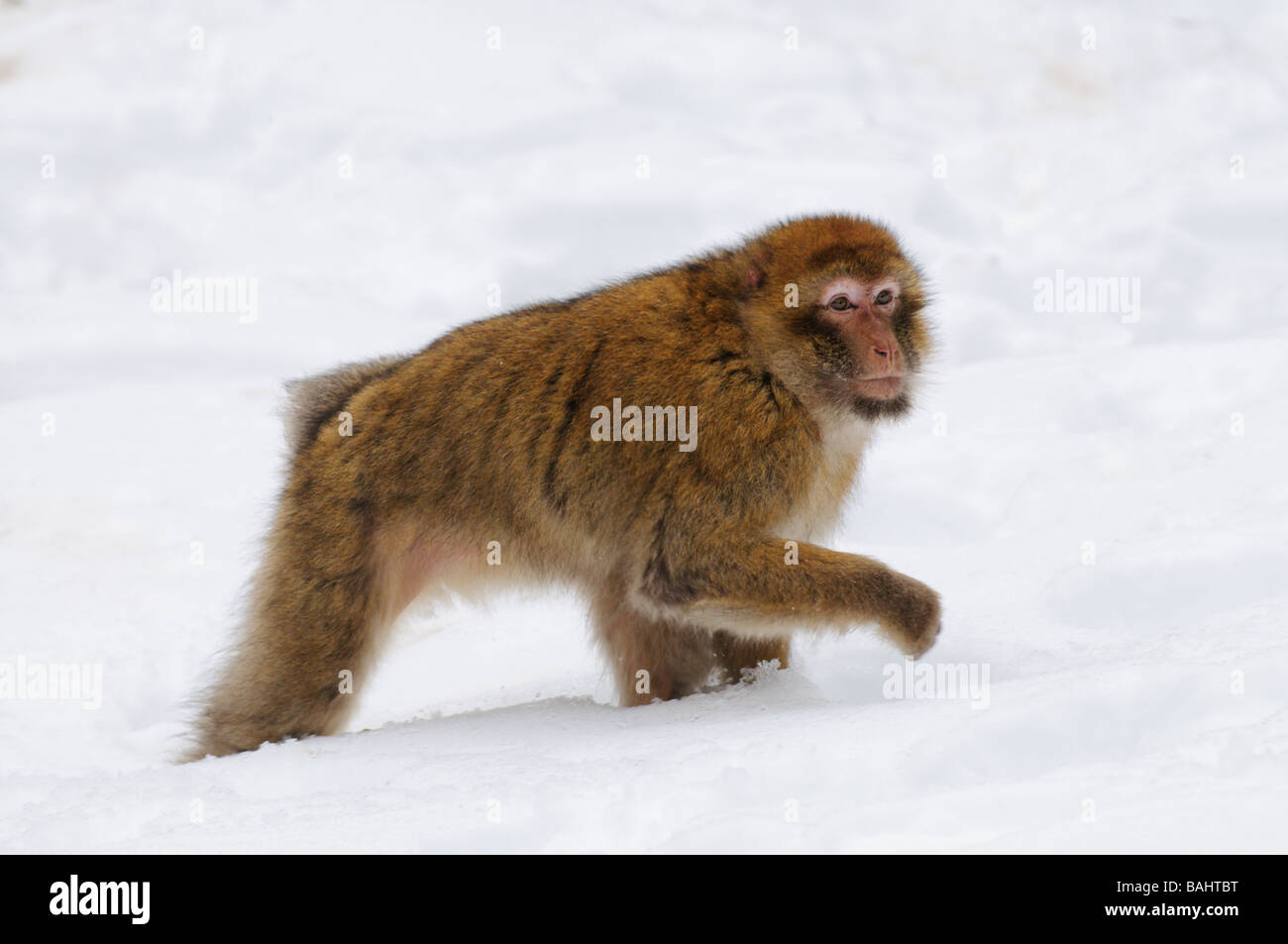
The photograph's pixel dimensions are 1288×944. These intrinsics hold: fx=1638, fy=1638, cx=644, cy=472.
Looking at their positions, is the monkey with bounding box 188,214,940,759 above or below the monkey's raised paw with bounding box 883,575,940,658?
above

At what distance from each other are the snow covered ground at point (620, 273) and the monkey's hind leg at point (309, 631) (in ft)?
0.68

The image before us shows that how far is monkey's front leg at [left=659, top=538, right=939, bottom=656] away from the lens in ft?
13.5

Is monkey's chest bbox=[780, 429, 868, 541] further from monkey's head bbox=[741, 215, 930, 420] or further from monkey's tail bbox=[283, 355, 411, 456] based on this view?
monkey's tail bbox=[283, 355, 411, 456]

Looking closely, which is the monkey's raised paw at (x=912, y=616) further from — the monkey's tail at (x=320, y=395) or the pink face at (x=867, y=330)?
the monkey's tail at (x=320, y=395)

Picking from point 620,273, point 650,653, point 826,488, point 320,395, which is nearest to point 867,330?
→ point 826,488

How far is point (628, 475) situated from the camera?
14.3 feet

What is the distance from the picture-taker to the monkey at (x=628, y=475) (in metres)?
4.23

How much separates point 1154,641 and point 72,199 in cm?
787

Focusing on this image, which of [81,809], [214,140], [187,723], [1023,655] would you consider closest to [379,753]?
[81,809]

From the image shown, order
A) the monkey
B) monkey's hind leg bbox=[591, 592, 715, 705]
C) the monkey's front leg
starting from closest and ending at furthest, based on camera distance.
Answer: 1. the monkey's front leg
2. the monkey
3. monkey's hind leg bbox=[591, 592, 715, 705]

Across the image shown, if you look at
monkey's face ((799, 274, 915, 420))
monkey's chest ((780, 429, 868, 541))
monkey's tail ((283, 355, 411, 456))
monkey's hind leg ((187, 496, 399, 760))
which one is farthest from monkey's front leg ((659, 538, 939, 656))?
monkey's tail ((283, 355, 411, 456))

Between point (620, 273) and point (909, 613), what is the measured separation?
480 centimetres

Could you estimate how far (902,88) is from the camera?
1142 cm

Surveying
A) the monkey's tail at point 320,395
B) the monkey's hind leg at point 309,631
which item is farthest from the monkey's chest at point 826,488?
the monkey's tail at point 320,395
